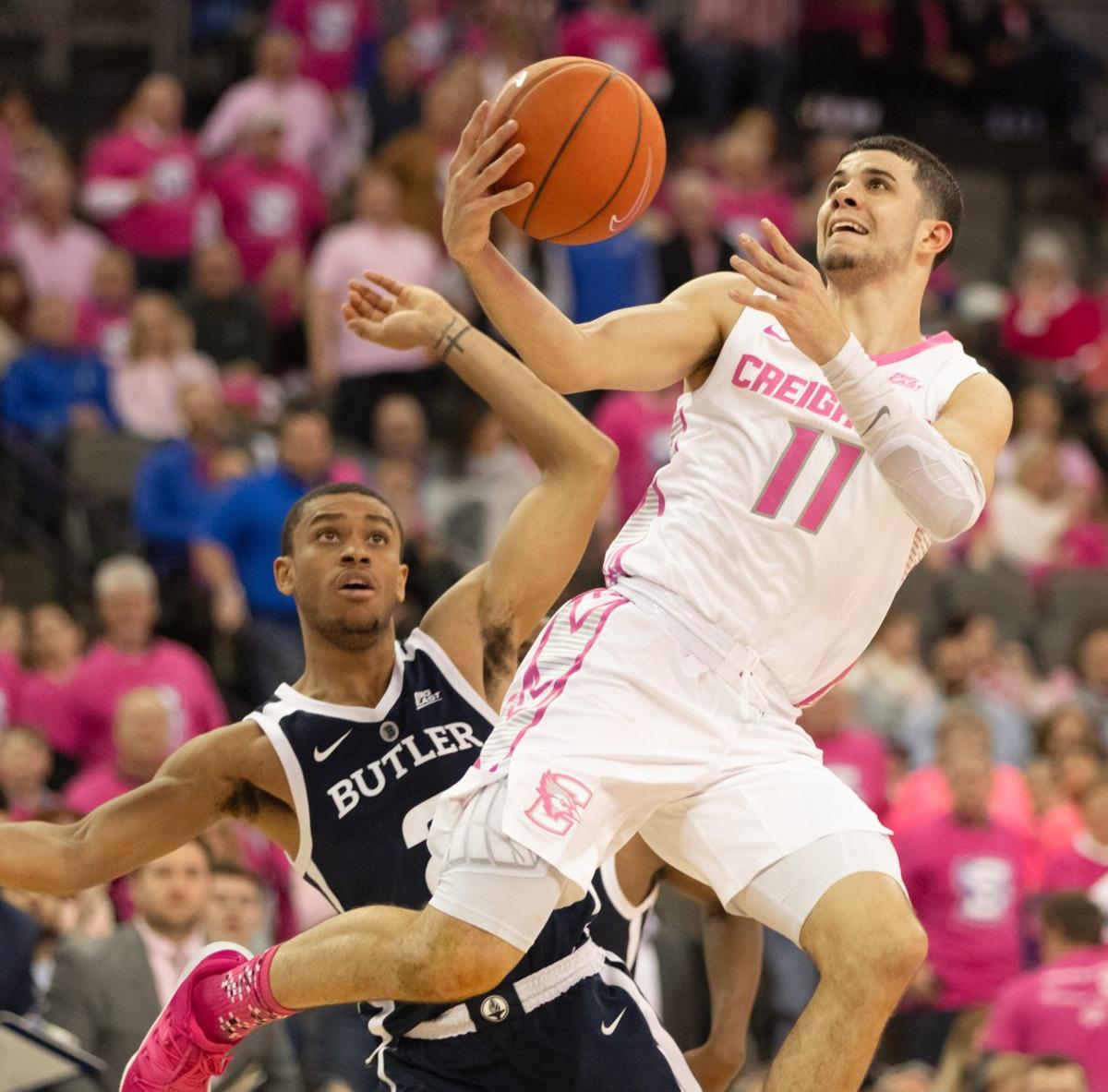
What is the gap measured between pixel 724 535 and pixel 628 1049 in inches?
50.8

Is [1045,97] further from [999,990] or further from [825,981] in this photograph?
[825,981]

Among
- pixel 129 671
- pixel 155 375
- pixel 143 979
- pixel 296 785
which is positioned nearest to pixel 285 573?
pixel 296 785

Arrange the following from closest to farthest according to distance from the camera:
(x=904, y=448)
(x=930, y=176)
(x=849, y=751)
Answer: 1. (x=904, y=448)
2. (x=930, y=176)
3. (x=849, y=751)

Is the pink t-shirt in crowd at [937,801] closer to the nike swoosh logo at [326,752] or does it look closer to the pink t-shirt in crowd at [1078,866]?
the pink t-shirt in crowd at [1078,866]

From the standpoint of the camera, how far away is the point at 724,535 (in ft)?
16.1

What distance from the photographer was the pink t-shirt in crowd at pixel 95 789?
891 centimetres

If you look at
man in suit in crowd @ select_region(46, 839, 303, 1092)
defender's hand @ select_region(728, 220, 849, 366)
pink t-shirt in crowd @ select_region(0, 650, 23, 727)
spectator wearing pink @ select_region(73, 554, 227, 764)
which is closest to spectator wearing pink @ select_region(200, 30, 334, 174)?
spectator wearing pink @ select_region(73, 554, 227, 764)

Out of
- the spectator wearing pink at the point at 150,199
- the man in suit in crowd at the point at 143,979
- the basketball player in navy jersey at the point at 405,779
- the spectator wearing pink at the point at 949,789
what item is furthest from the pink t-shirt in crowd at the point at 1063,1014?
the spectator wearing pink at the point at 150,199

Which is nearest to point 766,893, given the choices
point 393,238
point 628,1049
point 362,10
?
point 628,1049

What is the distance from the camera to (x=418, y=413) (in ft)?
39.4

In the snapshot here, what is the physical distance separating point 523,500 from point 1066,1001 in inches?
149

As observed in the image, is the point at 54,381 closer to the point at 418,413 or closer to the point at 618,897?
the point at 418,413

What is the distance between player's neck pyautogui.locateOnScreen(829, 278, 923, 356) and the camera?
5074 mm

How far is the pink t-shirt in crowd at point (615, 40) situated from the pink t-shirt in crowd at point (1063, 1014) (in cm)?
837
